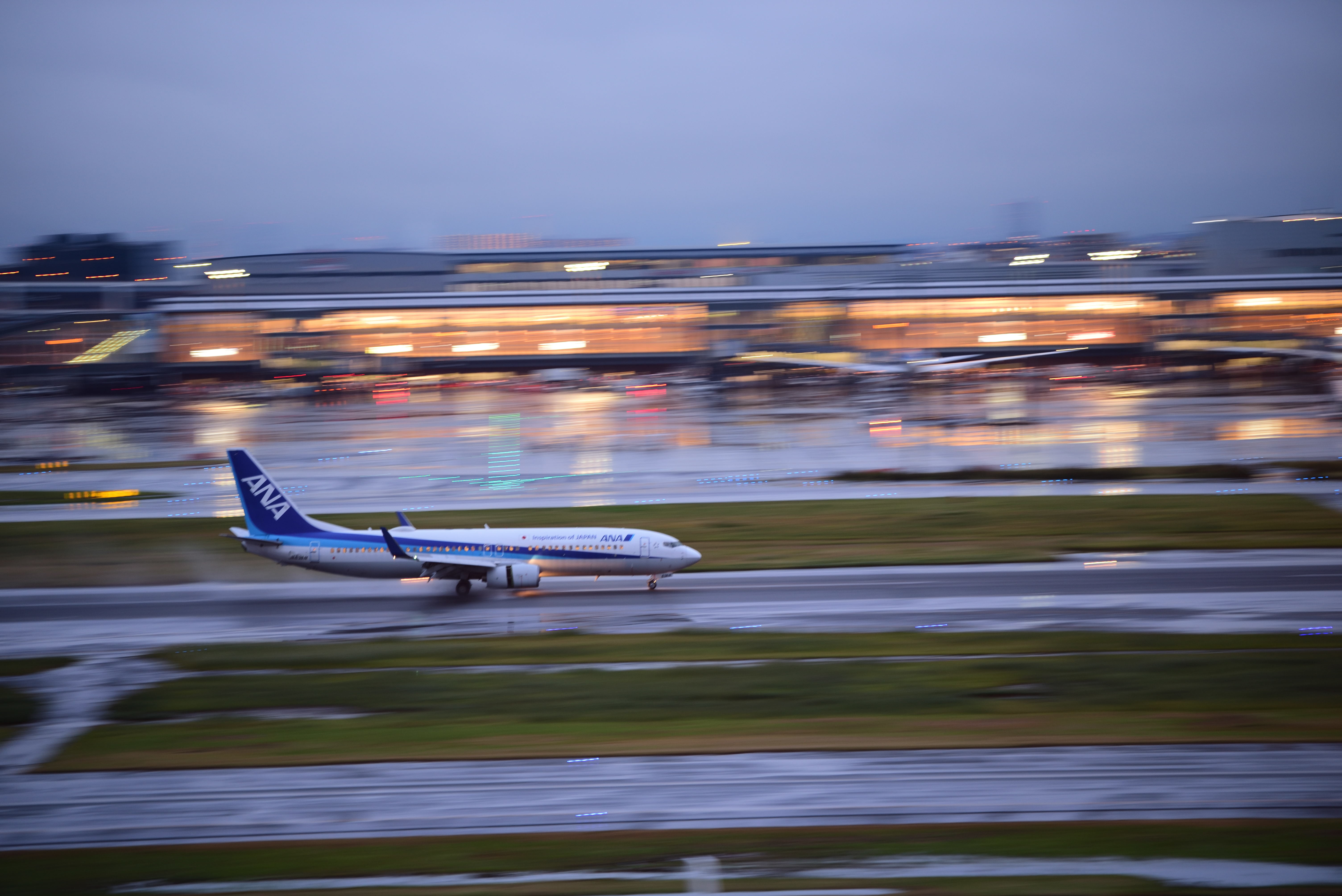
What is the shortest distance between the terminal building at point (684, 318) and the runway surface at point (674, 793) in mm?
115226

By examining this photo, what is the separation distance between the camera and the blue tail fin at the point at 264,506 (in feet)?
114

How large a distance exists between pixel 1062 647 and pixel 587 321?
126751mm

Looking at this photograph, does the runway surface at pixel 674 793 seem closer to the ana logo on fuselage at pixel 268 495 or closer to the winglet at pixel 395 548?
the winglet at pixel 395 548

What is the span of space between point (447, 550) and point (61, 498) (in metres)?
36.1

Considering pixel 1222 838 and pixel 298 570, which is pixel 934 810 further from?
pixel 298 570

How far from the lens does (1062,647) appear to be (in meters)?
27.1

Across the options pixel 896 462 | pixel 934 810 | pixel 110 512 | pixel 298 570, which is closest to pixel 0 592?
pixel 298 570

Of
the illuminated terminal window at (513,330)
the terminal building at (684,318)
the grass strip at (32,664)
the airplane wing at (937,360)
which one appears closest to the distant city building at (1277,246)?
the terminal building at (684,318)

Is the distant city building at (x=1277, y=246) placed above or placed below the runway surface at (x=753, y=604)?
above

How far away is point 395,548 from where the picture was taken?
3303 centimetres

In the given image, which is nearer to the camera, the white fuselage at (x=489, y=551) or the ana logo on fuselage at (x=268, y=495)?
the white fuselage at (x=489, y=551)

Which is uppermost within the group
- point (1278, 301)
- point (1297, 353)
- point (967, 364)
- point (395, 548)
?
point (1278, 301)

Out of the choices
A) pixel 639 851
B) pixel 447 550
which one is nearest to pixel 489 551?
pixel 447 550

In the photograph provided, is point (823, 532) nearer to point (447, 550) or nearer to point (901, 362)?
point (447, 550)
